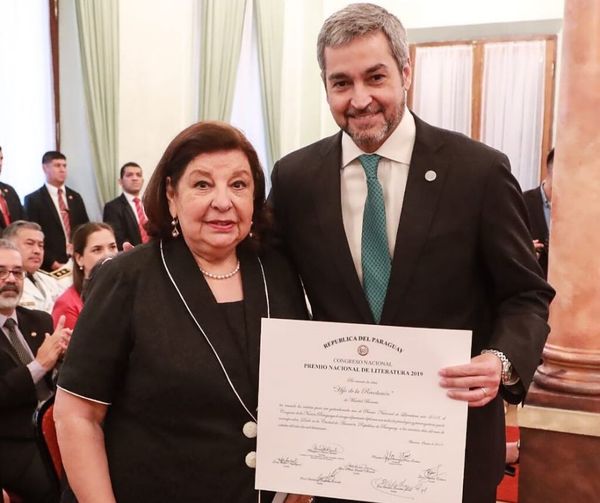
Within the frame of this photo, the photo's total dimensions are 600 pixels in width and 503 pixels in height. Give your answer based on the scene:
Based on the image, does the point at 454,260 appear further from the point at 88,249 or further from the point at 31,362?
the point at 88,249

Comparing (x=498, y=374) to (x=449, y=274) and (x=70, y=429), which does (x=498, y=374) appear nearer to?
(x=449, y=274)

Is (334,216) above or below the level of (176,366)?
above

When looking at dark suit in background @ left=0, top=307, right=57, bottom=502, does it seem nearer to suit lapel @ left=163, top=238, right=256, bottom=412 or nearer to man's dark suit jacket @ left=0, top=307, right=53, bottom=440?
man's dark suit jacket @ left=0, top=307, right=53, bottom=440

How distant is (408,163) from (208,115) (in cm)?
813

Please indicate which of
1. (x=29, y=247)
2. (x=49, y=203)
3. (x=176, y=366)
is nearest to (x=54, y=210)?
A: (x=49, y=203)

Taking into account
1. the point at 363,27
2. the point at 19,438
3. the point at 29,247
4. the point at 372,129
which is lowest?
the point at 19,438

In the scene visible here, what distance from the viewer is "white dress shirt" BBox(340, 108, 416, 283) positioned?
1968mm

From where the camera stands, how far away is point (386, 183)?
1.99 metres

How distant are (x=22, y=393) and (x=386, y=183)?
2.08 meters

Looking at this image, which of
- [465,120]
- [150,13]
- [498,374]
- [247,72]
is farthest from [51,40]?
[498,374]

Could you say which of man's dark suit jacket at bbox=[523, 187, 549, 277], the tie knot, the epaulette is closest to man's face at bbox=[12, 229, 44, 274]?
the epaulette

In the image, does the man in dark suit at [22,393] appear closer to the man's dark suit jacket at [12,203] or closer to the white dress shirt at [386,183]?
the white dress shirt at [386,183]
